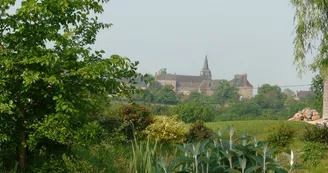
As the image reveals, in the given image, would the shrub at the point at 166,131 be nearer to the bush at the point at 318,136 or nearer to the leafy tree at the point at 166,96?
the bush at the point at 318,136

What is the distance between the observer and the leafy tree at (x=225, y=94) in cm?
5691

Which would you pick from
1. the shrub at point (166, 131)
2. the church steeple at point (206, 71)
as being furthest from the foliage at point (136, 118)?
the church steeple at point (206, 71)

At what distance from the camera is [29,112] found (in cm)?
709

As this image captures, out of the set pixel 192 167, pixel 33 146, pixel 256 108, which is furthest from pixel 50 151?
pixel 256 108

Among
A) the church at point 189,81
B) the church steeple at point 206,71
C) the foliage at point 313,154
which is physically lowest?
the foliage at point 313,154

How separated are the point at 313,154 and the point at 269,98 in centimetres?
4390

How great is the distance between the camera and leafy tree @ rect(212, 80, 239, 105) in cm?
5691

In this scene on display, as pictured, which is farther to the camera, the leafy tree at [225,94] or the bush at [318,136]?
the leafy tree at [225,94]

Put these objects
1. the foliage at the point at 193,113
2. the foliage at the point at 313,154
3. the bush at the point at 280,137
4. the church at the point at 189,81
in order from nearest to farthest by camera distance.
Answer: the foliage at the point at 313,154 → the bush at the point at 280,137 → the foliage at the point at 193,113 → the church at the point at 189,81

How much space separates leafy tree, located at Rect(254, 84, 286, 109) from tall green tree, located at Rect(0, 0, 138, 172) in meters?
49.3

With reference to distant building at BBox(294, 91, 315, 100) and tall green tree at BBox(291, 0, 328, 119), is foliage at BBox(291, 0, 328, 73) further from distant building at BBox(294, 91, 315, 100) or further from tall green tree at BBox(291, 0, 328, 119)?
distant building at BBox(294, 91, 315, 100)

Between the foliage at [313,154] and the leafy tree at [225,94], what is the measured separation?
43.0 m

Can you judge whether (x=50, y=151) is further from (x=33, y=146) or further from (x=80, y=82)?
(x=80, y=82)

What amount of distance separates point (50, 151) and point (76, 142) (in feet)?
2.79
